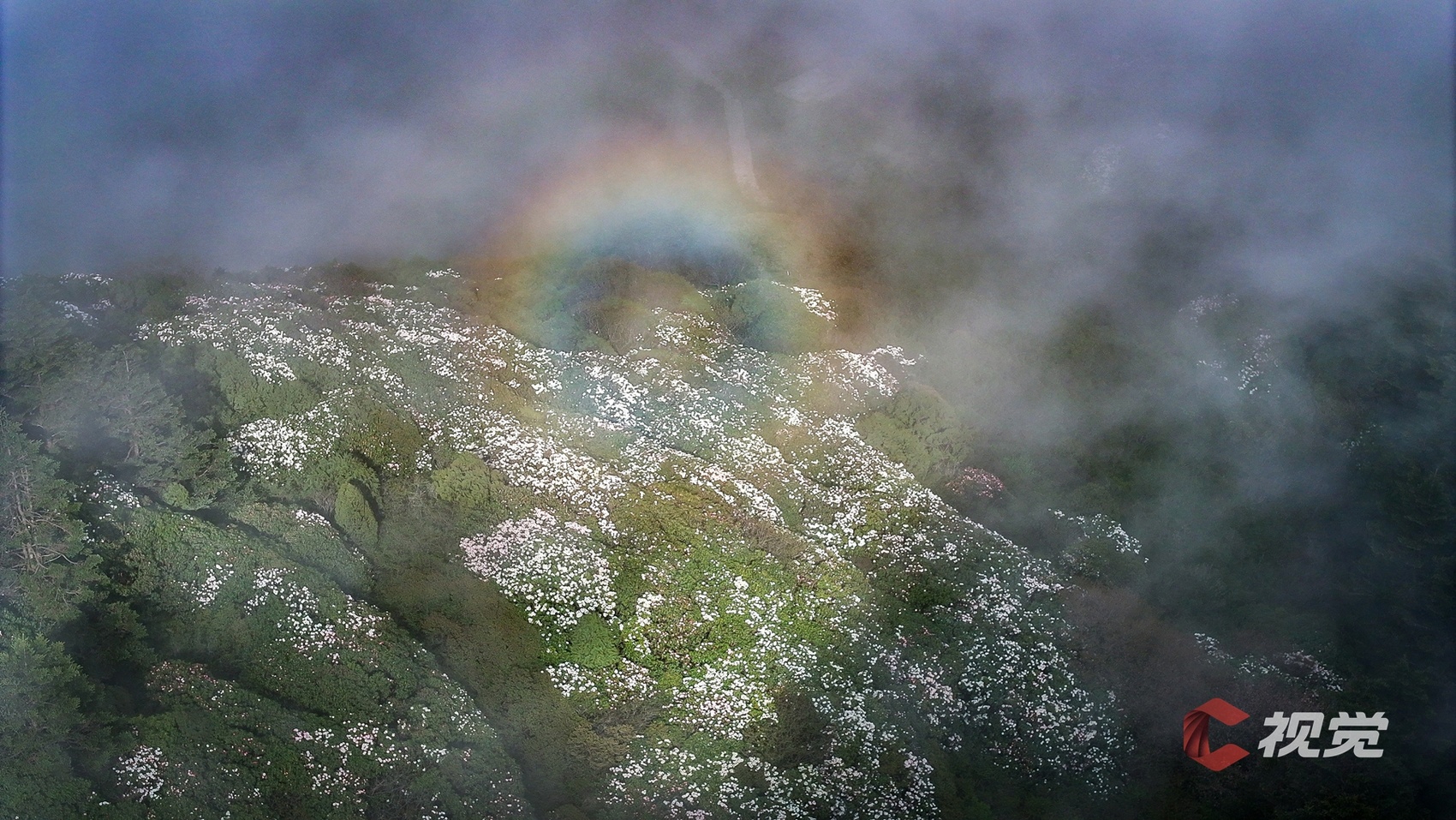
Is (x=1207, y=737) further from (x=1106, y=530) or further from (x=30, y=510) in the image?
(x=30, y=510)

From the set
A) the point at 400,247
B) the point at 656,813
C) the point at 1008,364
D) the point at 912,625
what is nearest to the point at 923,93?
the point at 1008,364

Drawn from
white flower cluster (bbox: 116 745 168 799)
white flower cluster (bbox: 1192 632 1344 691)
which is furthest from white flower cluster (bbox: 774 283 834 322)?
white flower cluster (bbox: 116 745 168 799)

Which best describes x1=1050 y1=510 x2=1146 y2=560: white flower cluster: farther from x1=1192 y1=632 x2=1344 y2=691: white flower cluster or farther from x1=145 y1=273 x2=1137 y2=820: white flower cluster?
x1=1192 y1=632 x2=1344 y2=691: white flower cluster

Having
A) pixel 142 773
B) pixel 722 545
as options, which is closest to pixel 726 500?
pixel 722 545

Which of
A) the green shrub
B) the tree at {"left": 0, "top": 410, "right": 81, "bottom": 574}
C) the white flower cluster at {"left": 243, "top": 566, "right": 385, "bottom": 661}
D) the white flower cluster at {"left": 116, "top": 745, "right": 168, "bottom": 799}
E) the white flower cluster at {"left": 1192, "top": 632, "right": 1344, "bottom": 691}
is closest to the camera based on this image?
the white flower cluster at {"left": 116, "top": 745, "right": 168, "bottom": 799}

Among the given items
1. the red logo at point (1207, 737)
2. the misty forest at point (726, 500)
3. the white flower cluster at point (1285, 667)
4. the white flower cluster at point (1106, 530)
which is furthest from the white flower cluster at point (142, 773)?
the white flower cluster at point (1106, 530)

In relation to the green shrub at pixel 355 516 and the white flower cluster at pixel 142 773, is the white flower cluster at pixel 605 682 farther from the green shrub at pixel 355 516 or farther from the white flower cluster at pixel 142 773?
the white flower cluster at pixel 142 773
